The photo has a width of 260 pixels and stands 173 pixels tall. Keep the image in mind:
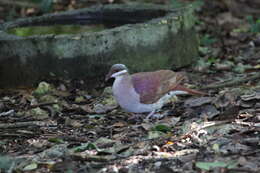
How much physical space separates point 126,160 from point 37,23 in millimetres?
4368

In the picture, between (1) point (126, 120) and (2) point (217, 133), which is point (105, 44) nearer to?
(1) point (126, 120)

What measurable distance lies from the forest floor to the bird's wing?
0.26m

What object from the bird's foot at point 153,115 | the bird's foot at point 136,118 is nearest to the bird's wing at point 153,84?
the bird's foot at point 153,115

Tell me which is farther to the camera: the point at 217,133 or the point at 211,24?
the point at 211,24

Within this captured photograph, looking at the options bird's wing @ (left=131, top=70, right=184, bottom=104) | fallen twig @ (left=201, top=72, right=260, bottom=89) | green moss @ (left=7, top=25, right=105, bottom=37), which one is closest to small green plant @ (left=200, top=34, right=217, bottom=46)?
green moss @ (left=7, top=25, right=105, bottom=37)

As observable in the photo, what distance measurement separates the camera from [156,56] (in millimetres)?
7105

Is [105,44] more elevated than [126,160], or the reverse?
[105,44]

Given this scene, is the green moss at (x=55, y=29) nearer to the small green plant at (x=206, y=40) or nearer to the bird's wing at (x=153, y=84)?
the small green plant at (x=206, y=40)

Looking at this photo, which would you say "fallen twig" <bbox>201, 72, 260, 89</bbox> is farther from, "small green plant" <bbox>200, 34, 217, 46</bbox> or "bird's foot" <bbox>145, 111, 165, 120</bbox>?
Result: "small green plant" <bbox>200, 34, 217, 46</bbox>

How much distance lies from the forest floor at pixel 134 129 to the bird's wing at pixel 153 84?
0.85ft

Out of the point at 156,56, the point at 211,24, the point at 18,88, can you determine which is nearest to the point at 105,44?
the point at 156,56

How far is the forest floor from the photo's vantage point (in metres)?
4.32

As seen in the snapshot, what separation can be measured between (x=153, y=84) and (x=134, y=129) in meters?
0.58

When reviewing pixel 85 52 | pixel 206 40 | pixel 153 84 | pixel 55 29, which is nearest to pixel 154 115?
pixel 153 84
